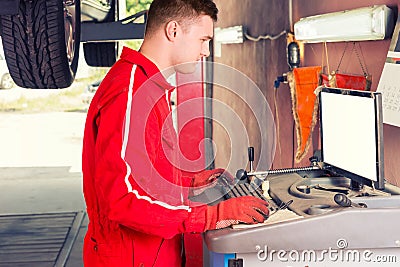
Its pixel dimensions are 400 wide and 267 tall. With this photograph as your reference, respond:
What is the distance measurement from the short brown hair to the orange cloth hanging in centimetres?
112

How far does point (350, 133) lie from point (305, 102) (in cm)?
107

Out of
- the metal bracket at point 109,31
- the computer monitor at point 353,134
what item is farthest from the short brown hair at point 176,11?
the metal bracket at point 109,31

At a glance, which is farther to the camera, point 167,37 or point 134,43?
point 134,43

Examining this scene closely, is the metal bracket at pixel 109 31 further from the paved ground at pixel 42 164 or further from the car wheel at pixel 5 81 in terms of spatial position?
the car wheel at pixel 5 81

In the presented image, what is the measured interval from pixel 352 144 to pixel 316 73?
1.05m

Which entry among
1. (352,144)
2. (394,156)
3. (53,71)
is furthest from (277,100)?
(352,144)

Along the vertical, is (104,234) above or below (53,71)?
below

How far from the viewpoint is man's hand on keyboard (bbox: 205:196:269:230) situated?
1.94 m

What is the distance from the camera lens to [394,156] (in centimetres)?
Answer: 259

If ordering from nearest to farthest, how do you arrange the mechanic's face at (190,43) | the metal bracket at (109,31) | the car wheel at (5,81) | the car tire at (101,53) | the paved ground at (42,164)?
the mechanic's face at (190,43) → the metal bracket at (109,31) → the car tire at (101,53) → the paved ground at (42,164) → the car wheel at (5,81)

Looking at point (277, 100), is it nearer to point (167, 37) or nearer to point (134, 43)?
point (167, 37)

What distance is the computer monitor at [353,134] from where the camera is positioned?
2.04 metres

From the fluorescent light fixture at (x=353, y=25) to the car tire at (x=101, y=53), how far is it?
3.06 meters

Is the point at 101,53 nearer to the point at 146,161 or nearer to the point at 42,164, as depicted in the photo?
the point at 42,164
